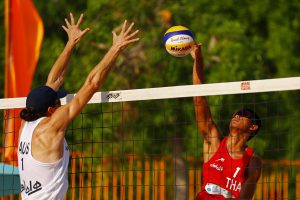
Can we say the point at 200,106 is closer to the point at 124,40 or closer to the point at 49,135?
the point at 124,40

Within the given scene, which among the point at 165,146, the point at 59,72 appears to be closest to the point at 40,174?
the point at 59,72

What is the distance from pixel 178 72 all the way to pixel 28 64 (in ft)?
11.7

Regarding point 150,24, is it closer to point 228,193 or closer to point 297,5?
point 297,5

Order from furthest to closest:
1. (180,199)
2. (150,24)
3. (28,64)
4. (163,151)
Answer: (150,24), (163,151), (28,64), (180,199)

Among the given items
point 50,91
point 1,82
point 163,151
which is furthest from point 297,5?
point 50,91

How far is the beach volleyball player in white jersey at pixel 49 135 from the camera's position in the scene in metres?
9.05

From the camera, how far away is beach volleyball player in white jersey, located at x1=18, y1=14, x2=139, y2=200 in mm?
9047

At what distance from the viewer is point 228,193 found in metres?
10.7

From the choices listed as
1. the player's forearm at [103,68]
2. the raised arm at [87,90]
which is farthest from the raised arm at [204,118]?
the player's forearm at [103,68]

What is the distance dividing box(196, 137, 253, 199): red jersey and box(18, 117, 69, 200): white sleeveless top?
6.33ft

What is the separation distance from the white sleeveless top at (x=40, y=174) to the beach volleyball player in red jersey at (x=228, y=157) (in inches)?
77.3

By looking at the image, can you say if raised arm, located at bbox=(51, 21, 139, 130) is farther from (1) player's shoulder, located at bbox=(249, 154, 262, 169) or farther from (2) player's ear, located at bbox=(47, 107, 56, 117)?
(1) player's shoulder, located at bbox=(249, 154, 262, 169)

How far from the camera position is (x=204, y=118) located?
10961 mm

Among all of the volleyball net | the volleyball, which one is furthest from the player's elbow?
the volleyball net
